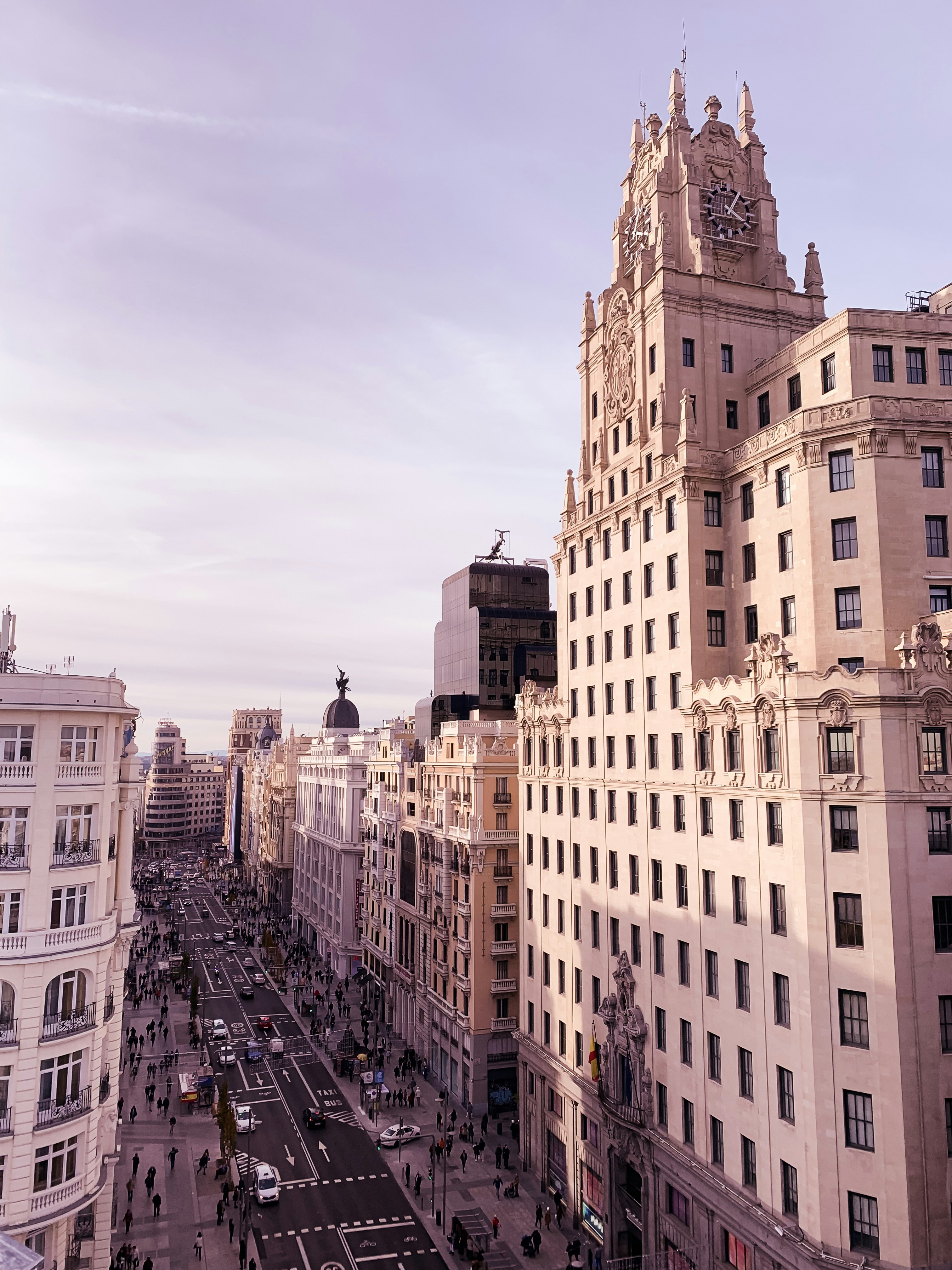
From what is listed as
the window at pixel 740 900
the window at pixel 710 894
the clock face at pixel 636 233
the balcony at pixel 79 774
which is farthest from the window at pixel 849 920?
the clock face at pixel 636 233

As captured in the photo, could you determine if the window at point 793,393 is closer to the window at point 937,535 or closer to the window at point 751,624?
the window at point 937,535

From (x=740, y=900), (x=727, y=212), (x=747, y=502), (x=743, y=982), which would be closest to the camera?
(x=743, y=982)

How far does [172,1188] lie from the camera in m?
60.1

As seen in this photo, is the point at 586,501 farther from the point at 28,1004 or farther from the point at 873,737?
the point at 28,1004

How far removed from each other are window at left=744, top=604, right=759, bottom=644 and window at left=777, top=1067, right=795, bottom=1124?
20174mm

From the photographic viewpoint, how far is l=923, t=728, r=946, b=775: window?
3719cm

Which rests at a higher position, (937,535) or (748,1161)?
(937,535)

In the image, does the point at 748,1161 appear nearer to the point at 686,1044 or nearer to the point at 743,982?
the point at 686,1044

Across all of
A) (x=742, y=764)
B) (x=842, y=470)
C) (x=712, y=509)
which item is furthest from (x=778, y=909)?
(x=712, y=509)

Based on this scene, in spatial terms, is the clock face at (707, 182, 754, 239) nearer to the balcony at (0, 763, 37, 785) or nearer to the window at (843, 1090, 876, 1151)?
the window at (843, 1090, 876, 1151)

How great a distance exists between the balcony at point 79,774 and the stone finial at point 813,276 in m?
49.6

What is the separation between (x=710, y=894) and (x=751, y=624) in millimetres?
14085

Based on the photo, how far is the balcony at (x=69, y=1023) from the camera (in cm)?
3719

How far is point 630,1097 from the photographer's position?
50.7 m
